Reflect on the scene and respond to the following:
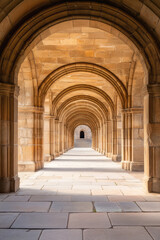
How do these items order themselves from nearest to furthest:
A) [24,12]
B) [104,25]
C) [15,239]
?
[15,239]
[24,12]
[104,25]

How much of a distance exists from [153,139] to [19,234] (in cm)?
339

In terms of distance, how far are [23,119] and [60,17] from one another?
181 inches

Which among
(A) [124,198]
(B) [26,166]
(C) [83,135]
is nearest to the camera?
(A) [124,198]

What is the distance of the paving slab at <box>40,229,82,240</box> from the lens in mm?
2893

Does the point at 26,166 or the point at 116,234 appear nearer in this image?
the point at 116,234

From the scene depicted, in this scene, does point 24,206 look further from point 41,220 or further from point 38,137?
point 38,137

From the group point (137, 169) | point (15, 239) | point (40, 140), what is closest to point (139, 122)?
point (137, 169)

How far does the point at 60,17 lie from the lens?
554cm

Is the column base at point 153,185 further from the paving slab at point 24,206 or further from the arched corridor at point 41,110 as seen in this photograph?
the paving slab at point 24,206

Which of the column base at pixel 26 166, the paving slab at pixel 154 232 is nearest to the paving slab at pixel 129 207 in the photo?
the paving slab at pixel 154 232

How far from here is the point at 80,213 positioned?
3846 mm

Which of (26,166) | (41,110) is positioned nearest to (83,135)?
(41,110)

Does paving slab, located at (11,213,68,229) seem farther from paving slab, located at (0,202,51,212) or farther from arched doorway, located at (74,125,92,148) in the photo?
arched doorway, located at (74,125,92,148)

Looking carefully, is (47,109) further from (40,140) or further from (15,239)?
(15,239)
